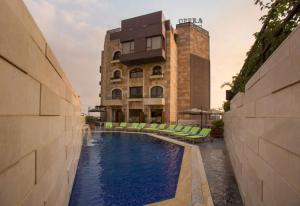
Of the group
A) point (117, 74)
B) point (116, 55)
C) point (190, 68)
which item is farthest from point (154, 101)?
point (116, 55)

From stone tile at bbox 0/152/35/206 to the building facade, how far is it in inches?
1133

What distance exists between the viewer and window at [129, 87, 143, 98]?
33.6 m

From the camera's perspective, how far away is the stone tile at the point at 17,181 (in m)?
1.49

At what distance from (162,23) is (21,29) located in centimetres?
3136

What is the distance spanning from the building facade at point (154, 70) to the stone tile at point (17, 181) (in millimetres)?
28788

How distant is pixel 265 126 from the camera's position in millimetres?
3102

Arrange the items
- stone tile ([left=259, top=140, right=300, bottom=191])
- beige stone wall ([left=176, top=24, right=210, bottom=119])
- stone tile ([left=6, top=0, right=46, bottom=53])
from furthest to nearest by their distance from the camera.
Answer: beige stone wall ([left=176, top=24, right=210, bottom=119]) → stone tile ([left=259, top=140, right=300, bottom=191]) → stone tile ([left=6, top=0, right=46, bottom=53])

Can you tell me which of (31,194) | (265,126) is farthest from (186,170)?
(31,194)

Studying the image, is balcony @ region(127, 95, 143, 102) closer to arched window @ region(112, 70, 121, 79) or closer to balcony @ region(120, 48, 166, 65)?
arched window @ region(112, 70, 121, 79)

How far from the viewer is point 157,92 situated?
3266 centimetres

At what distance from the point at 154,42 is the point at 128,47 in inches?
172

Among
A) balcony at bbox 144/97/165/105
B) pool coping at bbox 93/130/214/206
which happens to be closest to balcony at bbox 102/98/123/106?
balcony at bbox 144/97/165/105

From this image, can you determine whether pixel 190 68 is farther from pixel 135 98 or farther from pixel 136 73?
pixel 135 98

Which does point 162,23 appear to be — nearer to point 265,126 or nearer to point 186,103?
point 186,103
